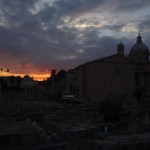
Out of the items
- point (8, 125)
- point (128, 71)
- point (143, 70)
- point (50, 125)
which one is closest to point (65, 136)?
point (50, 125)

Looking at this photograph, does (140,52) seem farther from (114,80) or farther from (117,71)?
(114,80)

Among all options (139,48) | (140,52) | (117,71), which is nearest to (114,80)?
(117,71)

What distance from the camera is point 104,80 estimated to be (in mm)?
42000

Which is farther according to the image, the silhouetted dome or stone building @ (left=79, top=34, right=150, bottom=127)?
the silhouetted dome

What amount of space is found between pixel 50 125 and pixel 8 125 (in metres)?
3.23

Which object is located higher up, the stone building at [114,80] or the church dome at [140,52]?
the church dome at [140,52]

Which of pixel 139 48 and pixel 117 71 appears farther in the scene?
pixel 139 48

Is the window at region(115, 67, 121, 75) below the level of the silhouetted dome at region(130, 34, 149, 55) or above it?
below

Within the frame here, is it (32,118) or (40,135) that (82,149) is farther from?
(32,118)

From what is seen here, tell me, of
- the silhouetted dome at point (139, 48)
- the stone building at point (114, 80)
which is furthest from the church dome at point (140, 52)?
the stone building at point (114, 80)

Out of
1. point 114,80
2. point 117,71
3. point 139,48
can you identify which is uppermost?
point 139,48

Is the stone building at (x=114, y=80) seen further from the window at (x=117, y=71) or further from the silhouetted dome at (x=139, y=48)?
the silhouetted dome at (x=139, y=48)

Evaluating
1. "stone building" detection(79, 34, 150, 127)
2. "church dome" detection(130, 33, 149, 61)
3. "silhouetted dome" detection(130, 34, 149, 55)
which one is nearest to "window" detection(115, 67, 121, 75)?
"stone building" detection(79, 34, 150, 127)

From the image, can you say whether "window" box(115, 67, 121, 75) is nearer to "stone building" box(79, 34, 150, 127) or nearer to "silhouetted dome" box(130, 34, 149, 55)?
"stone building" box(79, 34, 150, 127)
